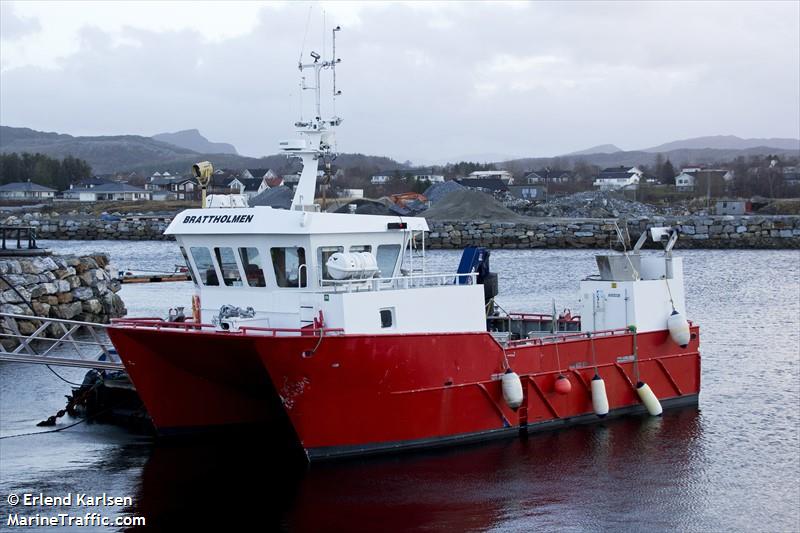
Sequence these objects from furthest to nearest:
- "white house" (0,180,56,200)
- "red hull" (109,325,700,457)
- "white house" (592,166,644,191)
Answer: "white house" (592,166,644,191) → "white house" (0,180,56,200) → "red hull" (109,325,700,457)

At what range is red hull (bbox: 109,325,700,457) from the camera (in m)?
14.3

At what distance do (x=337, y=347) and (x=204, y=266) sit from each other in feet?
10.3

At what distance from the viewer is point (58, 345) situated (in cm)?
2855

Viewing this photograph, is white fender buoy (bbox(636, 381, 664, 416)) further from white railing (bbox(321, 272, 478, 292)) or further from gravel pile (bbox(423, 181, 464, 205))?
gravel pile (bbox(423, 181, 464, 205))

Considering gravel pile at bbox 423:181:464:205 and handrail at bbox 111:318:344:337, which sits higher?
gravel pile at bbox 423:181:464:205

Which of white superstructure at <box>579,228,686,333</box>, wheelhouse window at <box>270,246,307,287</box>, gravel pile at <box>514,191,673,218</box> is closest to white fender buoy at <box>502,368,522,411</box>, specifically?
white superstructure at <box>579,228,686,333</box>

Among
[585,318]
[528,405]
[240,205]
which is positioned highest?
[240,205]

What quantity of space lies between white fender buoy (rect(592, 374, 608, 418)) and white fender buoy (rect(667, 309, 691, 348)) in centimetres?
210

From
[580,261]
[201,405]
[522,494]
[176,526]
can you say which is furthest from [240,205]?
[580,261]

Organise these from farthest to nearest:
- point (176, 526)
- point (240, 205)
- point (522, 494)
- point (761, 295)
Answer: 1. point (761, 295)
2. point (240, 205)
3. point (522, 494)
4. point (176, 526)

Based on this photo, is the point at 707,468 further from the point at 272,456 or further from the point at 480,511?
the point at 272,456

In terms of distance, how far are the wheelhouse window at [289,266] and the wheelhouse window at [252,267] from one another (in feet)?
0.85

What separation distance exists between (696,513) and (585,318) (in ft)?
17.8

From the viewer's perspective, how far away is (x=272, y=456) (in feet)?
54.1
